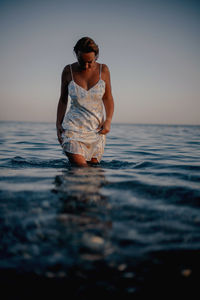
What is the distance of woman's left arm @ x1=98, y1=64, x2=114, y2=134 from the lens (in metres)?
3.89

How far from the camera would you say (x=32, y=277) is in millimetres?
1258

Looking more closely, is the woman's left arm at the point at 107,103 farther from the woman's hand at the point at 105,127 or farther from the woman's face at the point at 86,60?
the woman's face at the point at 86,60

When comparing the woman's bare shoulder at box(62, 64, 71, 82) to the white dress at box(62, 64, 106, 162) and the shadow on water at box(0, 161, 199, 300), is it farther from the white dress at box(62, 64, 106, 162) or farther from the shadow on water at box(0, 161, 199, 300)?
the shadow on water at box(0, 161, 199, 300)

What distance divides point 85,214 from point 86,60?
8.18ft

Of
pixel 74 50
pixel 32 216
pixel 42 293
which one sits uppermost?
pixel 74 50

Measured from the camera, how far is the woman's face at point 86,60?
3.45 meters

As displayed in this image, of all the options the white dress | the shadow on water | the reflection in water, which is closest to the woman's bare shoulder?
the white dress

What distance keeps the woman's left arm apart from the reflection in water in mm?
1063

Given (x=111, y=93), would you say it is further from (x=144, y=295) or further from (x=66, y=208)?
(x=144, y=295)

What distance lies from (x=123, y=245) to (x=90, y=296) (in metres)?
0.43

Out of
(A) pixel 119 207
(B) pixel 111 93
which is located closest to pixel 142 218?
(A) pixel 119 207

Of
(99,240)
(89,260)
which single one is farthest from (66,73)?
(89,260)

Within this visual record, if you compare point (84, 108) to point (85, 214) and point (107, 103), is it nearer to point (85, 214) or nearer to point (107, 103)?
point (107, 103)

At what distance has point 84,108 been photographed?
3.79m
